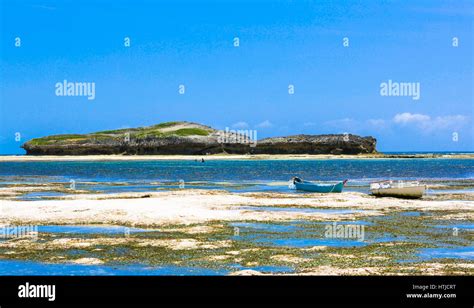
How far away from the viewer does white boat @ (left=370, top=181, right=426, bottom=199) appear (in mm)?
39419

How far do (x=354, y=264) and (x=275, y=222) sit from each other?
→ 376 inches

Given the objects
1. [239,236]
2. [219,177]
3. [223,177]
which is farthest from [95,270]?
[219,177]

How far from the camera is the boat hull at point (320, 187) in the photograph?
4494cm

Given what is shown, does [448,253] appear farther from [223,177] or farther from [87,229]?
[223,177]

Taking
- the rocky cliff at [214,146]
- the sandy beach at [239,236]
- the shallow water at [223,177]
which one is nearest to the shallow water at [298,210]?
the sandy beach at [239,236]

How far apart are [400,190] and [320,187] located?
25.5ft

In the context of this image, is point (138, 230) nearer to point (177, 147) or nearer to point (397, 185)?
point (397, 185)

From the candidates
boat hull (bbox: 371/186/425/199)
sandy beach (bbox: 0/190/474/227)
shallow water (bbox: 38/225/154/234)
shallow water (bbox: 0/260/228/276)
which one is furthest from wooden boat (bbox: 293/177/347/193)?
shallow water (bbox: 0/260/228/276)

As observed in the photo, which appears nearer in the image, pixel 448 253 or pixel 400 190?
pixel 448 253

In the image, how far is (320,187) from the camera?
4609 centimetres

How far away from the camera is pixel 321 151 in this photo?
561ft

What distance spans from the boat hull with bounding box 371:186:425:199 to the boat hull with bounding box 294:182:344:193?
460cm

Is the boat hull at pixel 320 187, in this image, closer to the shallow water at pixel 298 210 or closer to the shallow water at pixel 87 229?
the shallow water at pixel 298 210
